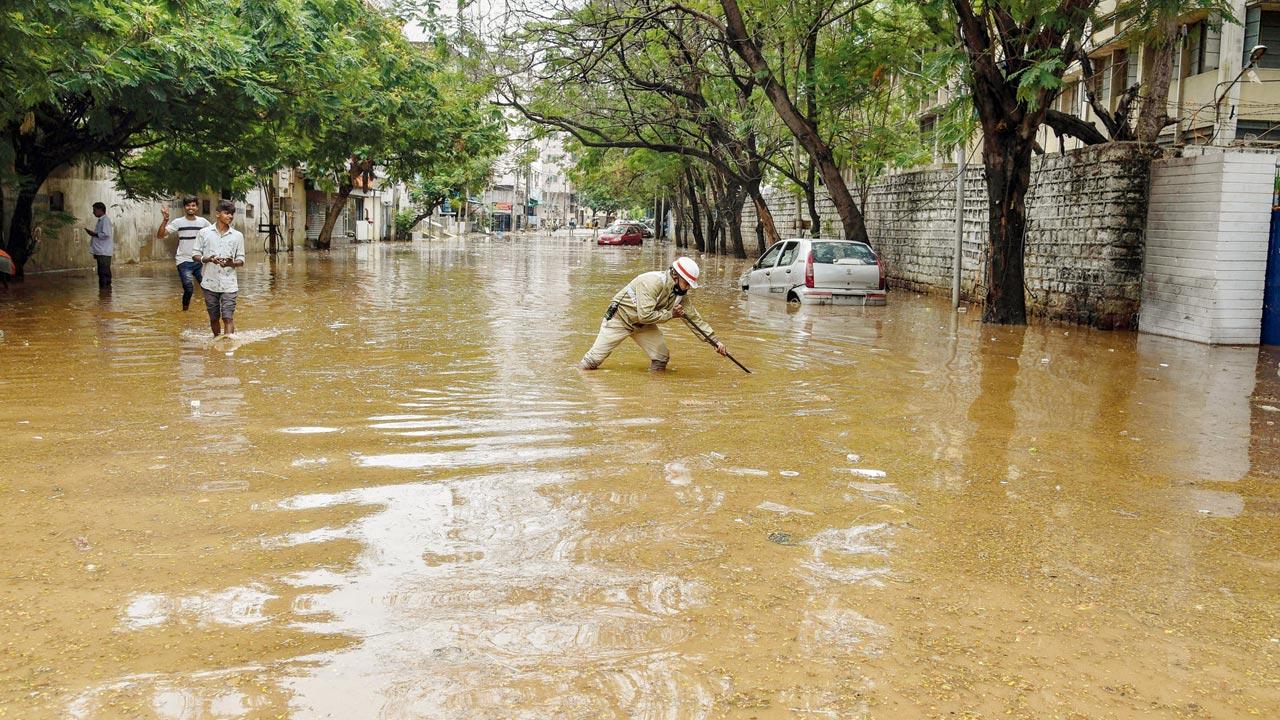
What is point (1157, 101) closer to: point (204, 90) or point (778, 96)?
point (778, 96)

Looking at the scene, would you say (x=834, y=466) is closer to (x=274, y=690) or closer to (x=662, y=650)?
(x=662, y=650)

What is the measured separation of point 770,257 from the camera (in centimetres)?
2238

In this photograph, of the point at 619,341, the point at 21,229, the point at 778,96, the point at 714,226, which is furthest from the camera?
the point at 714,226

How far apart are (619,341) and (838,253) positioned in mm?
10256

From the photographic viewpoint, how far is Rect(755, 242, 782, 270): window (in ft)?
72.4

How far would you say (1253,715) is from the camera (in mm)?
3734

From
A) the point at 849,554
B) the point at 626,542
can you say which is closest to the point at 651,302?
the point at 626,542

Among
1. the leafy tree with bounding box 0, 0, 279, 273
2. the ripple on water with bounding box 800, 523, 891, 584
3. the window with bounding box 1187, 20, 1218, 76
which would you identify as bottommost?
the ripple on water with bounding box 800, 523, 891, 584

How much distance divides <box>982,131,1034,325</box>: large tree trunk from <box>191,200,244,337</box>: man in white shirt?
10.3m

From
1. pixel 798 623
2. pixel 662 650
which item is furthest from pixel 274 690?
pixel 798 623

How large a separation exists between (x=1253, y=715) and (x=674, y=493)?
3.25 m

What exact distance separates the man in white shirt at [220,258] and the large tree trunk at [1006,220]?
10294mm

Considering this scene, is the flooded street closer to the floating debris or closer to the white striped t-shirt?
A: the floating debris

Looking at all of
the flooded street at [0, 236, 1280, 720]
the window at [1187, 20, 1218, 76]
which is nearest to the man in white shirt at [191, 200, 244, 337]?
the flooded street at [0, 236, 1280, 720]
